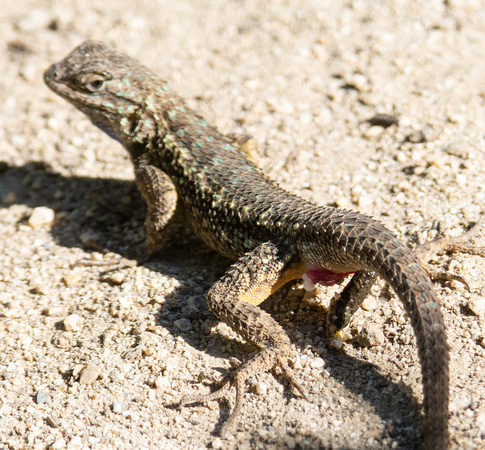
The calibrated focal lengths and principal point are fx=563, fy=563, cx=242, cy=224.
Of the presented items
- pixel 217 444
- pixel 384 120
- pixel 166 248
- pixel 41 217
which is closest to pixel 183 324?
pixel 217 444

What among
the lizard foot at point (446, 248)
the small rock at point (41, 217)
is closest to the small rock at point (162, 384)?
the lizard foot at point (446, 248)

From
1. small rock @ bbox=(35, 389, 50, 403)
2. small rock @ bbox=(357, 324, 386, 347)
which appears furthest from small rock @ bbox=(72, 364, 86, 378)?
small rock @ bbox=(357, 324, 386, 347)

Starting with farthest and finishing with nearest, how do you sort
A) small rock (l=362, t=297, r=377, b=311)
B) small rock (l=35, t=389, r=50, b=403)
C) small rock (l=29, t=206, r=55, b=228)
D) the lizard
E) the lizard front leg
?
small rock (l=29, t=206, r=55, b=228), the lizard front leg, small rock (l=362, t=297, r=377, b=311), small rock (l=35, t=389, r=50, b=403), the lizard

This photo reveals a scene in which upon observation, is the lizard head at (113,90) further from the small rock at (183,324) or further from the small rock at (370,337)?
the small rock at (370,337)

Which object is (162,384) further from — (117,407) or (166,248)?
(166,248)

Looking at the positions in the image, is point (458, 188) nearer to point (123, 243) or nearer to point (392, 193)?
point (392, 193)

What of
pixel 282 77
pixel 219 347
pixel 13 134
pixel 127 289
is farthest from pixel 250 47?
pixel 219 347

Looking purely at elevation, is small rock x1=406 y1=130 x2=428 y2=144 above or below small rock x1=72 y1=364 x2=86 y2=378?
above

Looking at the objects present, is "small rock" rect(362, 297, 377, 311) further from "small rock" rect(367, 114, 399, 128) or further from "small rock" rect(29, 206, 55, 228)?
"small rock" rect(29, 206, 55, 228)
